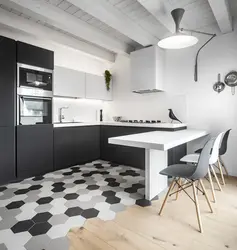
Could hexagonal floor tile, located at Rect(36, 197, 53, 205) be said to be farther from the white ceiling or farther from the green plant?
the green plant

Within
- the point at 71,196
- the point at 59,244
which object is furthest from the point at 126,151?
the point at 59,244

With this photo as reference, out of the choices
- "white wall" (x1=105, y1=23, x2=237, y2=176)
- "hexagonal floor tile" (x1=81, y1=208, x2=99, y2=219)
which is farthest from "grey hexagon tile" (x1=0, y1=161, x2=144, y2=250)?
"white wall" (x1=105, y1=23, x2=237, y2=176)

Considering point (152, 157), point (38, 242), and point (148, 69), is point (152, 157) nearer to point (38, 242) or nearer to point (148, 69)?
point (38, 242)

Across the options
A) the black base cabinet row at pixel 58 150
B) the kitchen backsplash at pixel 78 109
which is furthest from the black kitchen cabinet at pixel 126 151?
the kitchen backsplash at pixel 78 109

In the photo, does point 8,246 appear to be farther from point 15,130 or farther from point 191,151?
point 191,151

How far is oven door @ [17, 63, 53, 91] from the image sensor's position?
2.83 m

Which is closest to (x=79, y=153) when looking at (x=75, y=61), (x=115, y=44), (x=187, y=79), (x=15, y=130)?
(x=15, y=130)

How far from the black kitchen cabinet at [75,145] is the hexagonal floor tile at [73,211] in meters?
1.45

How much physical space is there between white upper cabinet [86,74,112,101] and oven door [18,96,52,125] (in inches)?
42.8

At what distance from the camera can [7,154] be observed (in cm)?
267

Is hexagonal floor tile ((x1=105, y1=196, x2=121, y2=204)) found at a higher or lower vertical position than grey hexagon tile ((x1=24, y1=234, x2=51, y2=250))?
higher

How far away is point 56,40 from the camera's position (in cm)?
333

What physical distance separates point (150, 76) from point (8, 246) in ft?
10.5

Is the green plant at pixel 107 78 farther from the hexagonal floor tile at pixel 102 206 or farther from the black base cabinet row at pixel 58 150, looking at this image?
the hexagonal floor tile at pixel 102 206
